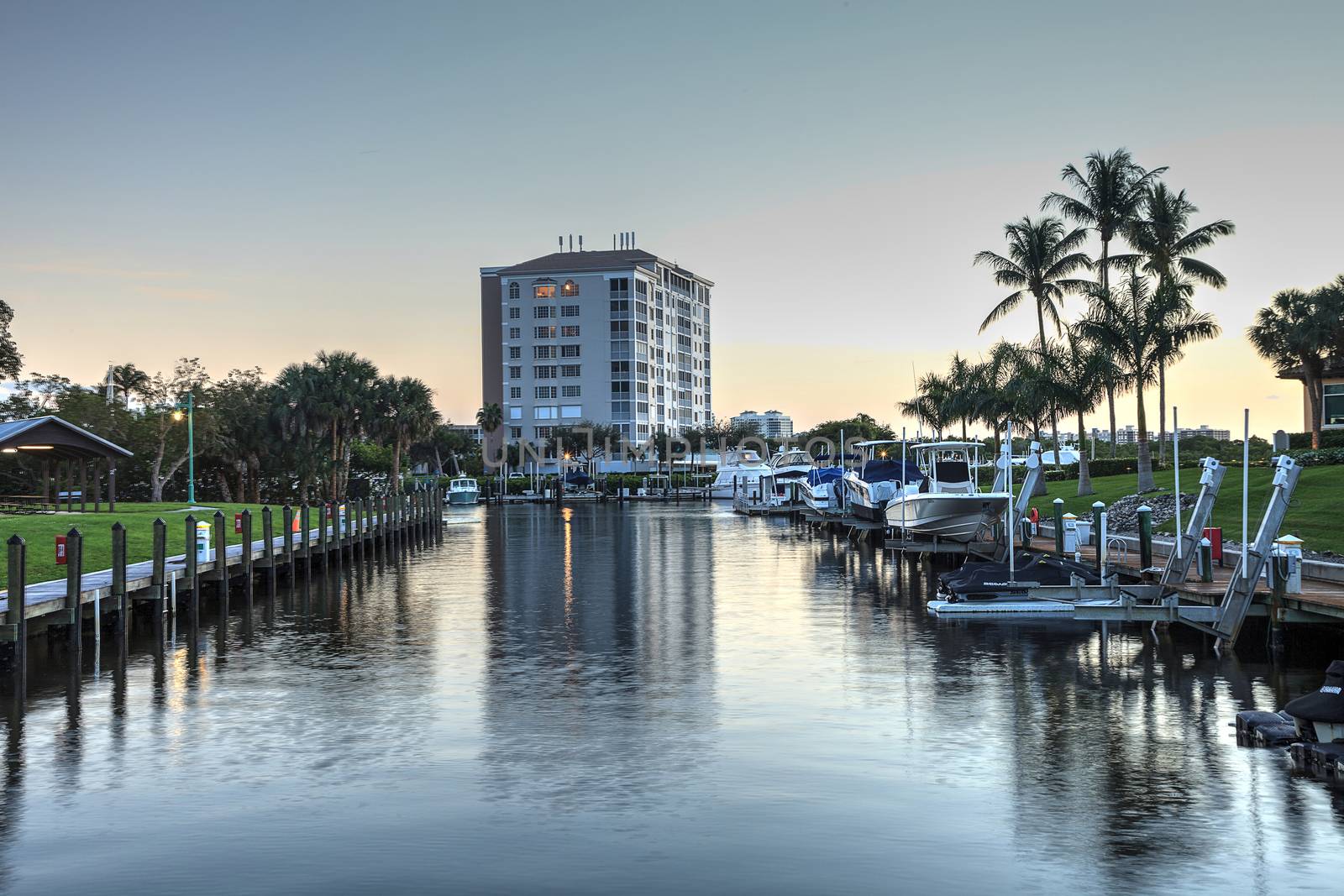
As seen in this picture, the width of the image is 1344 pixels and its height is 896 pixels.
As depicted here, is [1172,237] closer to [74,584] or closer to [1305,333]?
[1305,333]

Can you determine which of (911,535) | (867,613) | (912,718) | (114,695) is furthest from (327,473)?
(912,718)

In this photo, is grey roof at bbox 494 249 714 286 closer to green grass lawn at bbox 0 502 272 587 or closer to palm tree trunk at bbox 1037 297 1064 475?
palm tree trunk at bbox 1037 297 1064 475

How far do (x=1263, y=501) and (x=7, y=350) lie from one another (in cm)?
6590

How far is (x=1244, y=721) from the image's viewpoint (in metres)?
15.0

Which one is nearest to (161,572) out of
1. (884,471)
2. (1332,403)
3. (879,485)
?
(879,485)

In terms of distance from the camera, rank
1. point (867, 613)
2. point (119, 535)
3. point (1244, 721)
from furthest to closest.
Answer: point (867, 613), point (119, 535), point (1244, 721)

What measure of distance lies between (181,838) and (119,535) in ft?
40.8

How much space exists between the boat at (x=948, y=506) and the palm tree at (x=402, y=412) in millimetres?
Result: 51687

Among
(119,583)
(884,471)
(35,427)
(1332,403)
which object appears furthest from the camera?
(1332,403)

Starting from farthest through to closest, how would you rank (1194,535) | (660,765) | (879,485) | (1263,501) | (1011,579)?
(879,485) → (1263,501) → (1011,579) → (1194,535) → (660,765)

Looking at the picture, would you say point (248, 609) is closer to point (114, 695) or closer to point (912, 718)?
point (114, 695)

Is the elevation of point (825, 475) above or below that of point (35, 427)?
below

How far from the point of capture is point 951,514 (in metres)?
40.6

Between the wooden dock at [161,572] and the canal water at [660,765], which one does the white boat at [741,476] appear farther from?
the canal water at [660,765]
